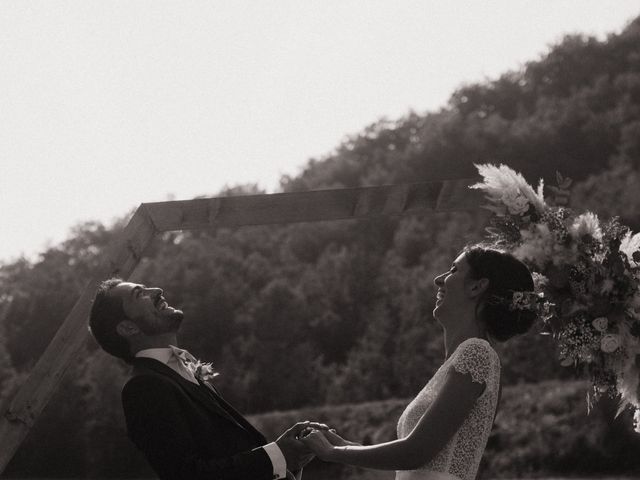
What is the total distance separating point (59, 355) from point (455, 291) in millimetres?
2950

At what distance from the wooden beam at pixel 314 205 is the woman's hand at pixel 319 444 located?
2228 millimetres

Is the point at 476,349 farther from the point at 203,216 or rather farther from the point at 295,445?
the point at 203,216

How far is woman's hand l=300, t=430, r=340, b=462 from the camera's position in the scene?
149 inches

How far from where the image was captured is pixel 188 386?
4.18 metres

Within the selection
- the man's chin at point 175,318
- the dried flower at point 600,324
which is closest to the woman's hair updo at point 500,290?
the dried flower at point 600,324

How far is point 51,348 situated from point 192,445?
2.25 m

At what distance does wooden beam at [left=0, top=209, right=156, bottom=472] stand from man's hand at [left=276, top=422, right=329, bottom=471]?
7.20 ft

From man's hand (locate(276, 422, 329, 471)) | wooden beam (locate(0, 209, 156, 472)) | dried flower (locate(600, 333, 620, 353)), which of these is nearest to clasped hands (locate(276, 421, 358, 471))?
man's hand (locate(276, 422, 329, 471))

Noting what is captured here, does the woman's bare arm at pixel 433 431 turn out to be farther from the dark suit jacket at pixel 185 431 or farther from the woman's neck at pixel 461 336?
the dark suit jacket at pixel 185 431

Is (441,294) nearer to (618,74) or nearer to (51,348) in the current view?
(51,348)

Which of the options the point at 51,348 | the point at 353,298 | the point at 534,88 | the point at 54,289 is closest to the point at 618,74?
the point at 534,88

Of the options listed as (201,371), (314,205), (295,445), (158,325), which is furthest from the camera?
(314,205)

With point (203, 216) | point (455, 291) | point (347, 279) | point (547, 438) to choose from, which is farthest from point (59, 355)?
point (347, 279)

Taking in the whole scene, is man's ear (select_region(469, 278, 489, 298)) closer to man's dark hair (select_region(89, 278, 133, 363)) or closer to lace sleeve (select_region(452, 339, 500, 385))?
lace sleeve (select_region(452, 339, 500, 385))
